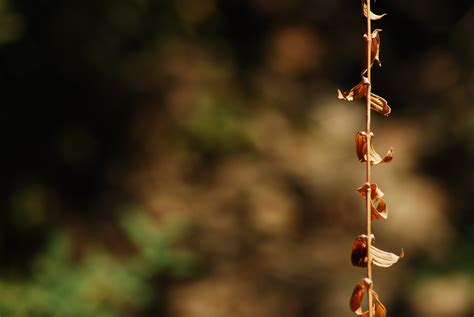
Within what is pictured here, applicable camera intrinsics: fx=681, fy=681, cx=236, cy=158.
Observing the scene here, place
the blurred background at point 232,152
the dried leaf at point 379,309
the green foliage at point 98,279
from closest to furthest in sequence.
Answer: the dried leaf at point 379,309 → the green foliage at point 98,279 → the blurred background at point 232,152

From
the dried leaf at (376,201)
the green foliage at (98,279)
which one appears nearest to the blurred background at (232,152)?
the green foliage at (98,279)

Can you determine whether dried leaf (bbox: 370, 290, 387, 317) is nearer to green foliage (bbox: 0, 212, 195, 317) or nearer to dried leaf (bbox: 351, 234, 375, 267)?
dried leaf (bbox: 351, 234, 375, 267)

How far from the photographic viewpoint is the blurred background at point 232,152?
1.91 metres

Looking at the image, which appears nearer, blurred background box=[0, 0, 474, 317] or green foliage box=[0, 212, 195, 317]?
green foliage box=[0, 212, 195, 317]

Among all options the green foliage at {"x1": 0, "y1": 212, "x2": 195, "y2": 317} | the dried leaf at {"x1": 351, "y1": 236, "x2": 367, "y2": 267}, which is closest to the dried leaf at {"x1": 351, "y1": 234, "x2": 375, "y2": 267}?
the dried leaf at {"x1": 351, "y1": 236, "x2": 367, "y2": 267}

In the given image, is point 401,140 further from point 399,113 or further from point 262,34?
point 262,34

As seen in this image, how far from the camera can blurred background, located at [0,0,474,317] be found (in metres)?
1.91

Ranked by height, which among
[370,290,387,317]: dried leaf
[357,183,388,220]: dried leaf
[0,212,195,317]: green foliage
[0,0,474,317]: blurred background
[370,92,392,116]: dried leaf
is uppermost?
[0,0,474,317]: blurred background

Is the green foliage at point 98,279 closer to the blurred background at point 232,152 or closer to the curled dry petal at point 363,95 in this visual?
the blurred background at point 232,152

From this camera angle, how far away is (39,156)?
80.2 inches

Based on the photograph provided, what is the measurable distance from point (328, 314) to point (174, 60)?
92 cm

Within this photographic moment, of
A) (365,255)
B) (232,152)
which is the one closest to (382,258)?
(365,255)

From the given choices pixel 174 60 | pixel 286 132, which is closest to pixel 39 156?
pixel 174 60

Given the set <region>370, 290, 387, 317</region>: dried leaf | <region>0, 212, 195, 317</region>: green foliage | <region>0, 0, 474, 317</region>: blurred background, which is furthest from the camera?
<region>0, 0, 474, 317</region>: blurred background
